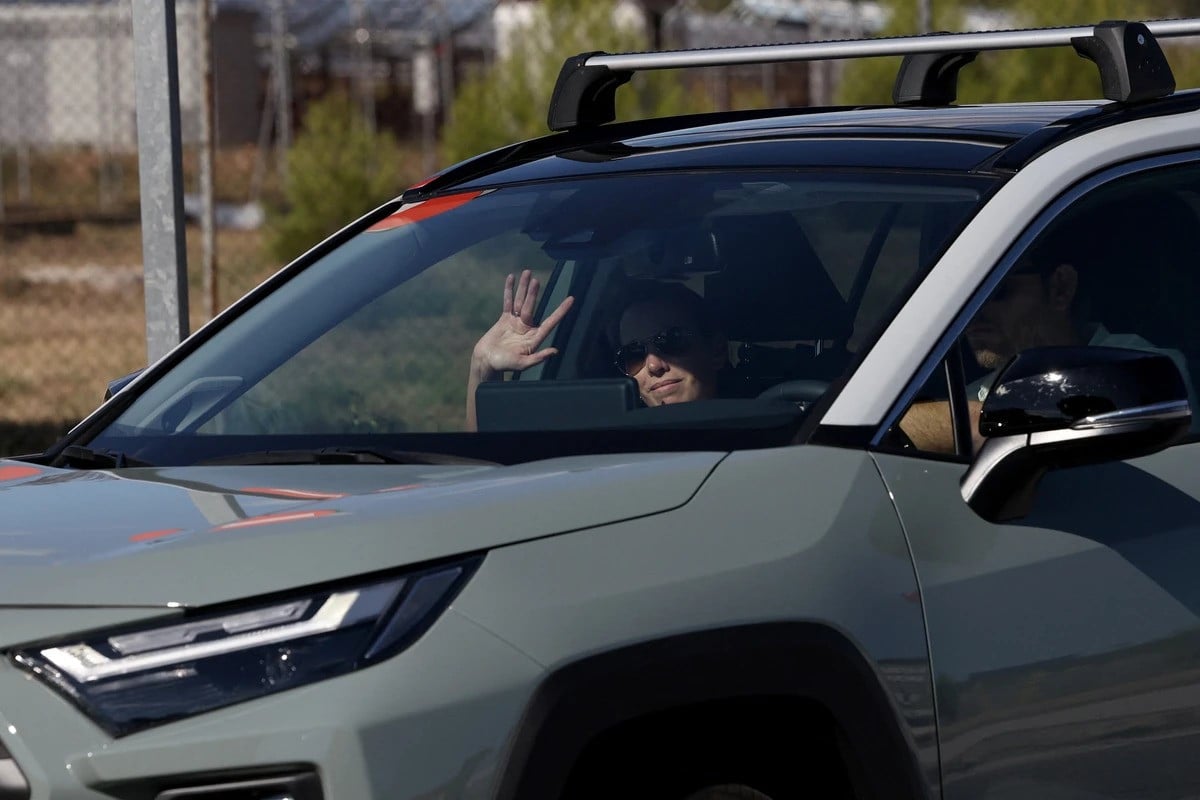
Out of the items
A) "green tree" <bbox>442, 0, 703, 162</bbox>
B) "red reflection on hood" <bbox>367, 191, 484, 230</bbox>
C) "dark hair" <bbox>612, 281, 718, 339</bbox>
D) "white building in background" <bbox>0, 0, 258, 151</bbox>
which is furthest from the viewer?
"white building in background" <bbox>0, 0, 258, 151</bbox>

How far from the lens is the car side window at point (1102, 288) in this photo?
281 cm

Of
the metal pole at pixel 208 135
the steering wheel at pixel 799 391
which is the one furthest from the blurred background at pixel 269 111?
the steering wheel at pixel 799 391

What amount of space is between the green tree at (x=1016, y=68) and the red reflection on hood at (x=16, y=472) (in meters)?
13.3

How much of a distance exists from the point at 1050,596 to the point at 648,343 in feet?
2.80

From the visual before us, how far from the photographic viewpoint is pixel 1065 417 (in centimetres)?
256

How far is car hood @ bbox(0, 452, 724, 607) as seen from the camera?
2.19m


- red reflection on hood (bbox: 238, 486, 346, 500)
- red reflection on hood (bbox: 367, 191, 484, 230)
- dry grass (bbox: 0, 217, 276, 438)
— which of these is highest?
red reflection on hood (bbox: 367, 191, 484, 230)

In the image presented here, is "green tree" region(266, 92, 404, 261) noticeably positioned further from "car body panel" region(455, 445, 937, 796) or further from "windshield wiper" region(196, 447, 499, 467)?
"car body panel" region(455, 445, 937, 796)

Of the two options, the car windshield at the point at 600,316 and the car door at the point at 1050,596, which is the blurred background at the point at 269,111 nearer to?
the car windshield at the point at 600,316

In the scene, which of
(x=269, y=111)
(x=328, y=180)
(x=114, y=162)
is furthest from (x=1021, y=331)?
(x=114, y=162)

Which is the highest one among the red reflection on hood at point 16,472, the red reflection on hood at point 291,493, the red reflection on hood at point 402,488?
the red reflection on hood at point 402,488

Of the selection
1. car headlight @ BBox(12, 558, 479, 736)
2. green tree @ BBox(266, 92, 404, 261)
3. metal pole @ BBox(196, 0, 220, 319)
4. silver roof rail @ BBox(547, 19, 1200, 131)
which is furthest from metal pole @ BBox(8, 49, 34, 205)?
car headlight @ BBox(12, 558, 479, 736)

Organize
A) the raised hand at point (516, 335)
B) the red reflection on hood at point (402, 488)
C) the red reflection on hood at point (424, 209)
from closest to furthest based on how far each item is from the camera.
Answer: the red reflection on hood at point (402, 488) → the raised hand at point (516, 335) → the red reflection on hood at point (424, 209)

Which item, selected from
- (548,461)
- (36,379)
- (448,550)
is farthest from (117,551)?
(36,379)
